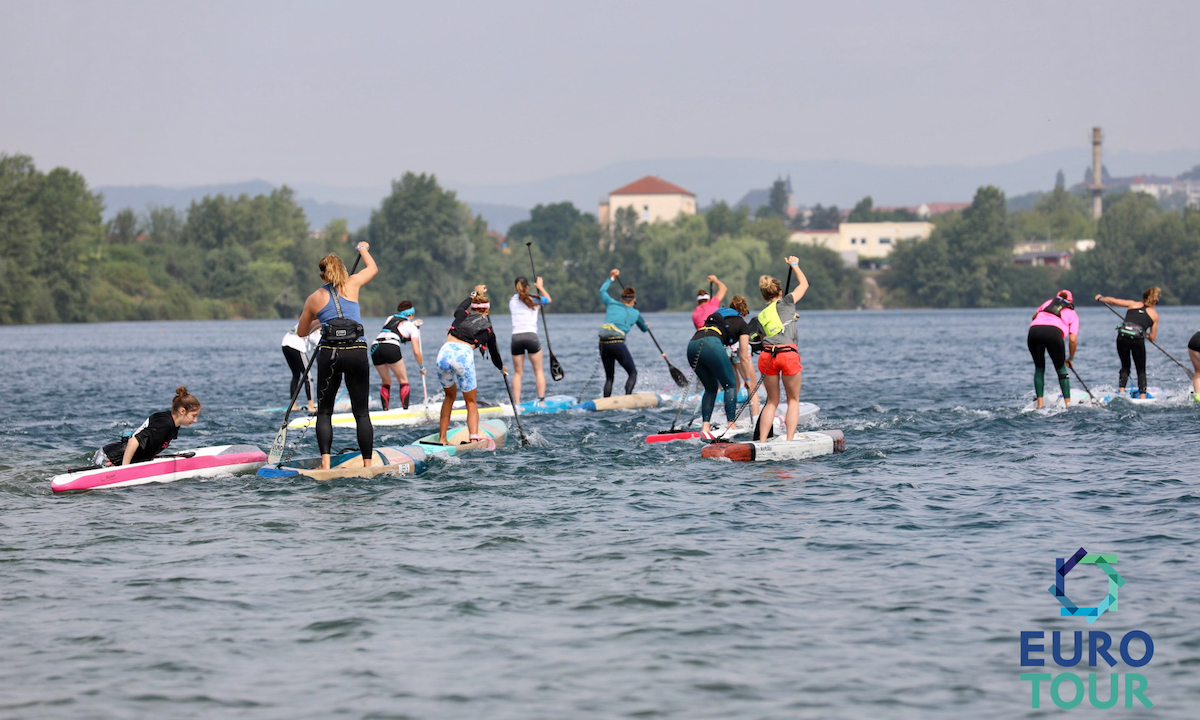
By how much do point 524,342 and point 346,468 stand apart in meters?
6.46

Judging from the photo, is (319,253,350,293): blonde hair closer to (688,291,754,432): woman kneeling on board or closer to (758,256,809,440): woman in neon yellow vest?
(758,256,809,440): woman in neon yellow vest

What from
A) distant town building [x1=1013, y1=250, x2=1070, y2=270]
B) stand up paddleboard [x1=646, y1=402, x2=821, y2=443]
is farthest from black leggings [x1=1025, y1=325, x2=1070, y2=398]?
distant town building [x1=1013, y1=250, x2=1070, y2=270]

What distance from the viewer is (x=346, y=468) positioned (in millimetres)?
12891

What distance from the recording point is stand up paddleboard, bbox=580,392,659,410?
2034 cm

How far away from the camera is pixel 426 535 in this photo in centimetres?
1027

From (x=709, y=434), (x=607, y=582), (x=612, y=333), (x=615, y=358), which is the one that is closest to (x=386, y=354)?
(x=612, y=333)

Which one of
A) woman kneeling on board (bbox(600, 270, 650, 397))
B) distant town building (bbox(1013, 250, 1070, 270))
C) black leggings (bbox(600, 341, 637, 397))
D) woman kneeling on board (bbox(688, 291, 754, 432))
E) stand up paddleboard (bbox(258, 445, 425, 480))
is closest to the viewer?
stand up paddleboard (bbox(258, 445, 425, 480))

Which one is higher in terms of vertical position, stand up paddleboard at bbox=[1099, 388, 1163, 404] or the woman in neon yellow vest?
the woman in neon yellow vest

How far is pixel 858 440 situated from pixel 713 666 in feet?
32.1

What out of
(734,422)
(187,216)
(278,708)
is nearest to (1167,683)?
(278,708)

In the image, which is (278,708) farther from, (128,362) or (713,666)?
(128,362)

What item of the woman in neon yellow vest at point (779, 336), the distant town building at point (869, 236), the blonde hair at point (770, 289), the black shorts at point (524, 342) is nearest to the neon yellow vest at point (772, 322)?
the woman in neon yellow vest at point (779, 336)

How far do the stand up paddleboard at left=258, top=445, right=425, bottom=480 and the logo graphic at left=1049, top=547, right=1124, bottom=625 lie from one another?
728cm

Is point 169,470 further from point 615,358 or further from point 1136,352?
point 1136,352
